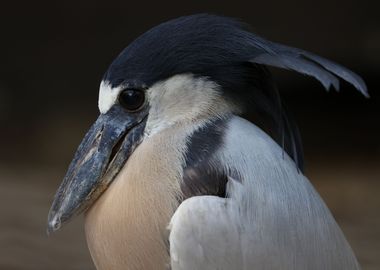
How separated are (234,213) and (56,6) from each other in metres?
3.53

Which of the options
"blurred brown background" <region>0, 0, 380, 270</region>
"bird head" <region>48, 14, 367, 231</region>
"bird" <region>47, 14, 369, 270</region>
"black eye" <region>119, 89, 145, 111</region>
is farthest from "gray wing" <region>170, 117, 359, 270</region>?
"blurred brown background" <region>0, 0, 380, 270</region>

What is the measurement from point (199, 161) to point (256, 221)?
0.19 metres

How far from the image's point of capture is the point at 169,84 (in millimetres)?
2064

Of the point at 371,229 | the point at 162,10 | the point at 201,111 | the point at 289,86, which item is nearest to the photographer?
the point at 201,111

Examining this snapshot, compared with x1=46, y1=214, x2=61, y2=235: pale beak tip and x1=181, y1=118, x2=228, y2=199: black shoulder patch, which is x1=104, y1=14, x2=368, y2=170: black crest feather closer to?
x1=181, y1=118, x2=228, y2=199: black shoulder patch

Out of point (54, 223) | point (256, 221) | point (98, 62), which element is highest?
point (256, 221)

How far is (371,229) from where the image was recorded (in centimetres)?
421

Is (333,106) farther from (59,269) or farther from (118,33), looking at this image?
(59,269)

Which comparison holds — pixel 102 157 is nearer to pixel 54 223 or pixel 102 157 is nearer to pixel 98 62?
pixel 54 223

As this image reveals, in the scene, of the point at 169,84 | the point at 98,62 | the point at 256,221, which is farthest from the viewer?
the point at 98,62

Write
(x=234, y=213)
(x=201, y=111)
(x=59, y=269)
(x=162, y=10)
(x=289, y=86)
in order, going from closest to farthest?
(x=234, y=213)
(x=201, y=111)
(x=59, y=269)
(x=162, y=10)
(x=289, y=86)

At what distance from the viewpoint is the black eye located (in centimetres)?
207

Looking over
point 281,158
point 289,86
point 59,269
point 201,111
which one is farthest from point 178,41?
point 289,86

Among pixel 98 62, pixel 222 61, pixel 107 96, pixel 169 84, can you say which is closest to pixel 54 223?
pixel 107 96
